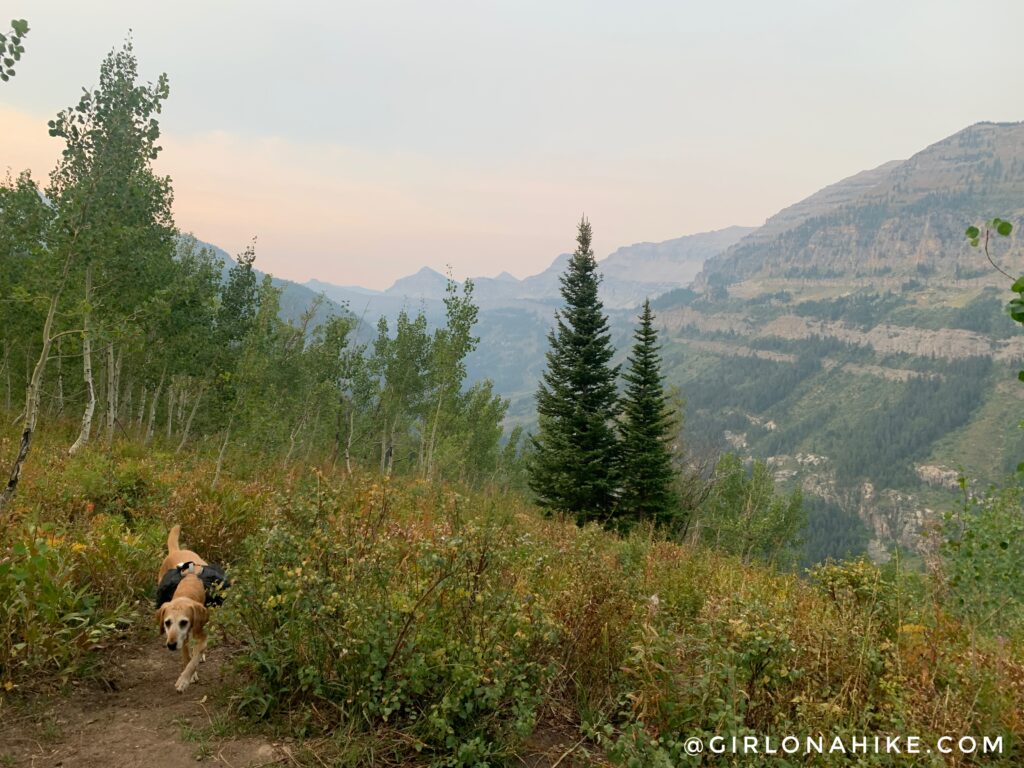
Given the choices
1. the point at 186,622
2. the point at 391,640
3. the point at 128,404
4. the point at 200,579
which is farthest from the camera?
the point at 128,404

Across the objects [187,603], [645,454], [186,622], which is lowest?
[645,454]

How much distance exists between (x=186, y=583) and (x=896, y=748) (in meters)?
5.91

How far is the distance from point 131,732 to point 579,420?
78.9ft

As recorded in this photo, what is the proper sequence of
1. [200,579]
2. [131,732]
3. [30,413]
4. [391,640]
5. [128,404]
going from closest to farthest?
[131,732] → [391,640] → [200,579] → [30,413] → [128,404]

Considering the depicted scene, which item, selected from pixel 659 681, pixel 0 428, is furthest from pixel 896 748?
pixel 0 428

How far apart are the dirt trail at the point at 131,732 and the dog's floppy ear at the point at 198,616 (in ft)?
1.65

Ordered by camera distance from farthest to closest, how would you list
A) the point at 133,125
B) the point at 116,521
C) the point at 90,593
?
the point at 133,125, the point at 116,521, the point at 90,593

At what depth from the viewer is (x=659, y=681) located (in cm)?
446

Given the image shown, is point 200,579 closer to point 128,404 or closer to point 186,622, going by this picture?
point 186,622

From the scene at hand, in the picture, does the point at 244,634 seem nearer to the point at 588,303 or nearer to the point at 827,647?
the point at 827,647

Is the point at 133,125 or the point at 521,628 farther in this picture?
the point at 133,125

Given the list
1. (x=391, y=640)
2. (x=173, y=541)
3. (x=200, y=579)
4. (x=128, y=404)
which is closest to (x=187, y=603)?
(x=200, y=579)

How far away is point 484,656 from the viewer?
4.27m

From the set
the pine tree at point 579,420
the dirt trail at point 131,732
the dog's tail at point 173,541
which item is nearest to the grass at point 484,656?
the dirt trail at point 131,732
